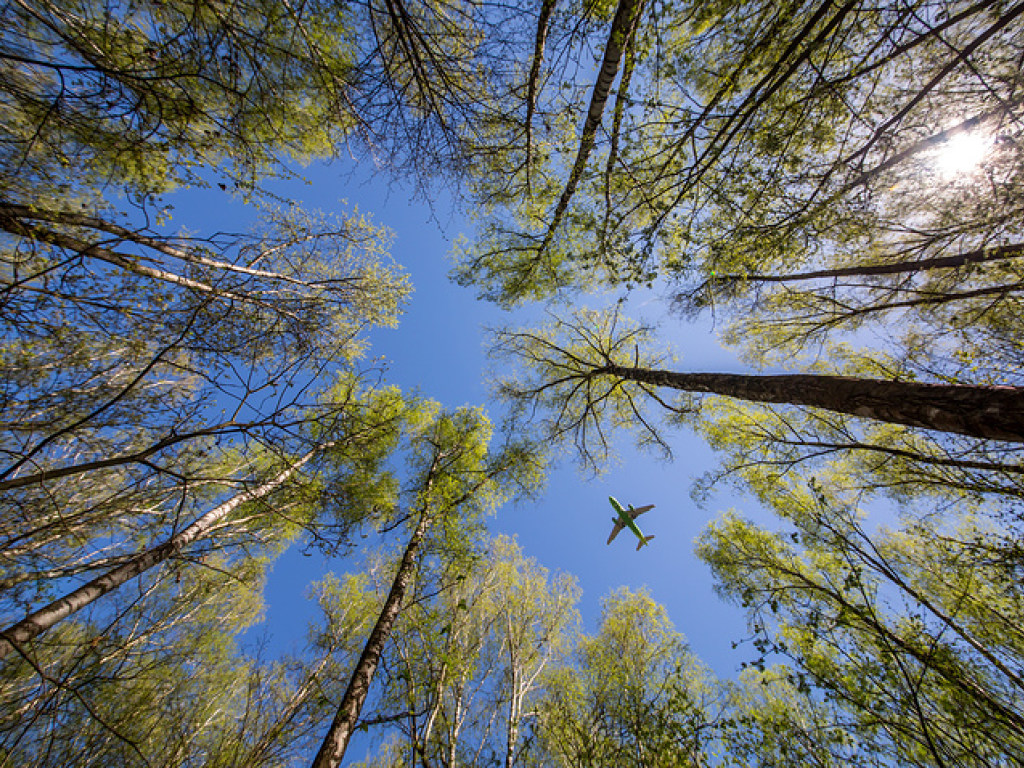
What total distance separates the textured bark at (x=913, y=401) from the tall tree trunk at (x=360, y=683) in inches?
220

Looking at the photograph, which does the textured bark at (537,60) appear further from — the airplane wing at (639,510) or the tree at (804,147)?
the airplane wing at (639,510)

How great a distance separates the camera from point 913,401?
2.89m

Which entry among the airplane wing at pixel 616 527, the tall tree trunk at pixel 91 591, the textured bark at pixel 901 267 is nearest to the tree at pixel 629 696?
the airplane wing at pixel 616 527

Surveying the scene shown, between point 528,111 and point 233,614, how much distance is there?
44.8ft

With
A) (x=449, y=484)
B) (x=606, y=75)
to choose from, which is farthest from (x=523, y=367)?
(x=606, y=75)

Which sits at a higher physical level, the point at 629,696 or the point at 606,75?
the point at 606,75

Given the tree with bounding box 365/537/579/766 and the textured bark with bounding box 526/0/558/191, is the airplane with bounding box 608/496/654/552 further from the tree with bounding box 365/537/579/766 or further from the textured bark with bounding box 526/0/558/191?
the textured bark with bounding box 526/0/558/191

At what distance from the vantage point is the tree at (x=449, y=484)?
5137mm

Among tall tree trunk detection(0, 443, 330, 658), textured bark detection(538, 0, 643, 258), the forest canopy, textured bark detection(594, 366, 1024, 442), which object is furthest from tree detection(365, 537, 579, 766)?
textured bark detection(538, 0, 643, 258)

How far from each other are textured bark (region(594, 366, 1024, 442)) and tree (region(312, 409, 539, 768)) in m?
5.27

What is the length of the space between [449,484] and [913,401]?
6233 millimetres

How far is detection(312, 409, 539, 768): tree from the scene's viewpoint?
514 cm

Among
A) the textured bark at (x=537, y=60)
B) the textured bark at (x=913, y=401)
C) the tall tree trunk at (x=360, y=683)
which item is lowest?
the tall tree trunk at (x=360, y=683)

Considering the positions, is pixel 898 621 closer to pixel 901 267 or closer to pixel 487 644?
pixel 901 267
